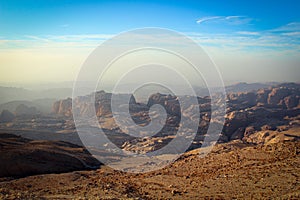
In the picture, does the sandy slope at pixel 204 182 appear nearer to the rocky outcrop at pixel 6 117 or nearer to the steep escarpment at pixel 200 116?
the steep escarpment at pixel 200 116

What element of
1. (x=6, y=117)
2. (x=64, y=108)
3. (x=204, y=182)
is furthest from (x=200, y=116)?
(x=6, y=117)

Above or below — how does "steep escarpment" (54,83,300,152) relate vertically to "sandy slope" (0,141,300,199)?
below

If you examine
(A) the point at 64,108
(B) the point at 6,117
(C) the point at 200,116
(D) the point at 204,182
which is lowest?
(C) the point at 200,116

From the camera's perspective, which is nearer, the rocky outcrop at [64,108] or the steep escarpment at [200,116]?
the steep escarpment at [200,116]

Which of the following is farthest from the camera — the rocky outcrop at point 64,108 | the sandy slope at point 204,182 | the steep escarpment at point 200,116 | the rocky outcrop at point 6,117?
the rocky outcrop at point 64,108

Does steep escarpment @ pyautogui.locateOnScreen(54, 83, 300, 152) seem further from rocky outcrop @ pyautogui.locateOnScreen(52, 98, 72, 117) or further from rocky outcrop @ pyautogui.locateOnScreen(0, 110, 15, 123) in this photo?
rocky outcrop @ pyautogui.locateOnScreen(0, 110, 15, 123)

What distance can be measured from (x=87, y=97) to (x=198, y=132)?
89.9 meters

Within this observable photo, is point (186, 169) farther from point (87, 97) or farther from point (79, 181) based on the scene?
point (87, 97)

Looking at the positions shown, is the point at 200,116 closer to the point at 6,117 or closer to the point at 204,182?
the point at 204,182

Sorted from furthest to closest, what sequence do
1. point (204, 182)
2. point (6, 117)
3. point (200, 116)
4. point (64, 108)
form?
point (64, 108)
point (6, 117)
point (200, 116)
point (204, 182)

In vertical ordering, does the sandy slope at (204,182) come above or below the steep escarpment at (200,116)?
above

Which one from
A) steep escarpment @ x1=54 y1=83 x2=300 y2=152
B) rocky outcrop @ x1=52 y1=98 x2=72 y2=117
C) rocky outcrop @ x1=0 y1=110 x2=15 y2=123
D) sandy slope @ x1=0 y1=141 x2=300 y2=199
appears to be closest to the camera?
sandy slope @ x1=0 y1=141 x2=300 y2=199

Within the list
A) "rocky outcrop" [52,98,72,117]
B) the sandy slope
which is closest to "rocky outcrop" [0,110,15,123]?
"rocky outcrop" [52,98,72,117]

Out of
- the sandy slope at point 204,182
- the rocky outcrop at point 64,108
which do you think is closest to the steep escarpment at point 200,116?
the rocky outcrop at point 64,108
